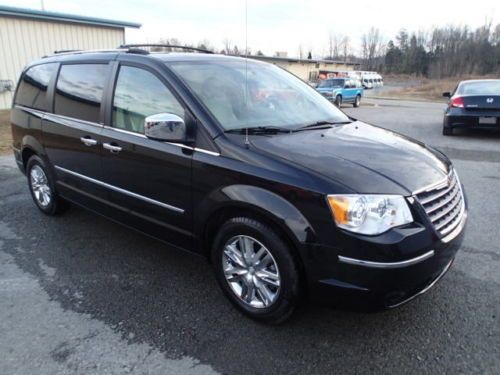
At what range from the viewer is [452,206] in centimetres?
267

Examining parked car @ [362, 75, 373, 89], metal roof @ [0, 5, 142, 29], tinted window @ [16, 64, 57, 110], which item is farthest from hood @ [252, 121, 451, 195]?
parked car @ [362, 75, 373, 89]

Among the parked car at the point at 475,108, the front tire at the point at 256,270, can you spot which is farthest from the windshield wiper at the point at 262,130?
the parked car at the point at 475,108

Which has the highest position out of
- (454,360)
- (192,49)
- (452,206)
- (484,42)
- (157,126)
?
(484,42)

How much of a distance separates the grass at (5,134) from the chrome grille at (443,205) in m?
8.46

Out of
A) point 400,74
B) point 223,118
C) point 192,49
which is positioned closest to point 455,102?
point 192,49

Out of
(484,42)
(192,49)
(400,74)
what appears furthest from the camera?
(400,74)

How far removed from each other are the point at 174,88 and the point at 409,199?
5.88ft

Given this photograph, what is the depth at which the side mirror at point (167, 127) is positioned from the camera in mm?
2729

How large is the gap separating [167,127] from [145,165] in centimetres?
52

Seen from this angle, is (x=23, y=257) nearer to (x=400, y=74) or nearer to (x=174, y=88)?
(x=174, y=88)

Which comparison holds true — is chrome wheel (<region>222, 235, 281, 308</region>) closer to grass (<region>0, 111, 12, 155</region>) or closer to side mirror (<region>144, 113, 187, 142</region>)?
side mirror (<region>144, 113, 187, 142</region>)

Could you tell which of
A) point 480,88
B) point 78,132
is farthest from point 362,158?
point 480,88

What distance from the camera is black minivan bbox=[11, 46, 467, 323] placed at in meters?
2.28

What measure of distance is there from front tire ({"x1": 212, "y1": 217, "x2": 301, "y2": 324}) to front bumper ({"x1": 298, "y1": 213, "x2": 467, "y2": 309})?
6.6 inches
